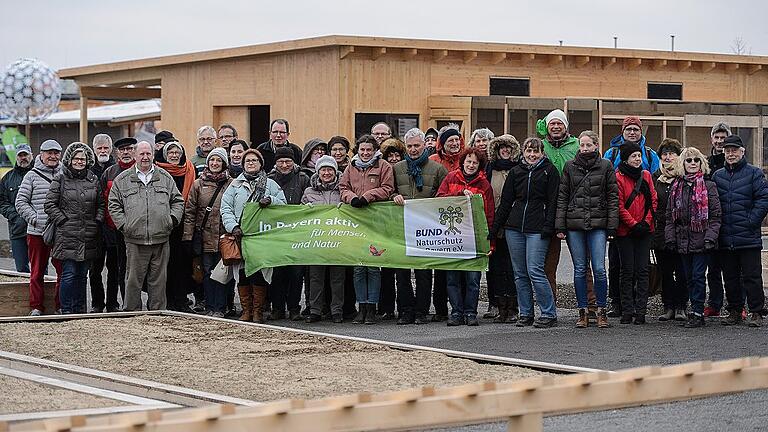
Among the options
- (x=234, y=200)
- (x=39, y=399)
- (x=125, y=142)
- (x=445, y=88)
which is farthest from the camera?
(x=445, y=88)

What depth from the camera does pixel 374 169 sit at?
1348 centimetres

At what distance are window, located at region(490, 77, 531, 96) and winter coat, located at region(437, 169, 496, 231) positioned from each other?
13.9 metres

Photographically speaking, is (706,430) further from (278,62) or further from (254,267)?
(278,62)

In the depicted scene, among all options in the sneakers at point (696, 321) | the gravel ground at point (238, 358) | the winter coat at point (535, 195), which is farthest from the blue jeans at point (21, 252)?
the sneakers at point (696, 321)

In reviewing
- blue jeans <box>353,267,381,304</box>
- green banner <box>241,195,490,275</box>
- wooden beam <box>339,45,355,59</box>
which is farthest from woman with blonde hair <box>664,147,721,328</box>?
wooden beam <box>339,45,355,59</box>

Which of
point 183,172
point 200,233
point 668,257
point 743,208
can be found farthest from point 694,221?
point 183,172

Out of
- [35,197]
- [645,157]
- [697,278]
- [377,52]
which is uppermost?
[377,52]

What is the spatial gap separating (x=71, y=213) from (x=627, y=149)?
595 cm

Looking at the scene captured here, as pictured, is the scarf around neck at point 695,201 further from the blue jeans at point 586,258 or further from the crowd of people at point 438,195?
the blue jeans at point 586,258

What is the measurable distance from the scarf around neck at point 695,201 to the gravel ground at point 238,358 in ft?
12.6

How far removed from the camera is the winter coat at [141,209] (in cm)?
1350

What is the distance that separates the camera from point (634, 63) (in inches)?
1129

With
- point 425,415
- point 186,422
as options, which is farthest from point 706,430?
point 186,422

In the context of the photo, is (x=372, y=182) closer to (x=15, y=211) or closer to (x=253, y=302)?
(x=253, y=302)
